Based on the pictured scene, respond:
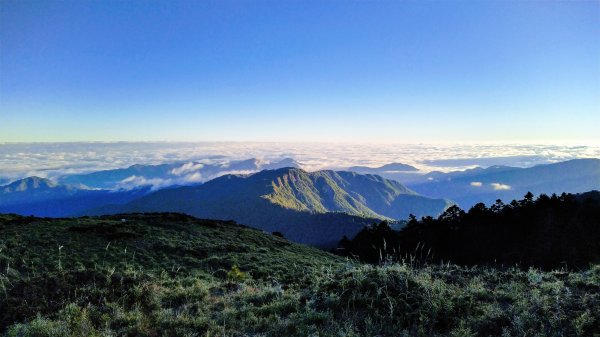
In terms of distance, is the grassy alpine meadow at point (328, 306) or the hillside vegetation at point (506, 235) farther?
the hillside vegetation at point (506, 235)

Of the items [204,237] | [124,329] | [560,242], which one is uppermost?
[124,329]

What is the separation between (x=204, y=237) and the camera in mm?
47125

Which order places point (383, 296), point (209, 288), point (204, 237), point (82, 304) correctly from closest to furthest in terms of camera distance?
point (383, 296) < point (82, 304) < point (209, 288) < point (204, 237)

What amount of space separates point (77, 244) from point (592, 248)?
72445mm

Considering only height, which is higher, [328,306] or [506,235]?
[328,306]

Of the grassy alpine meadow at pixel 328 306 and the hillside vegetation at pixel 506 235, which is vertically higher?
the grassy alpine meadow at pixel 328 306

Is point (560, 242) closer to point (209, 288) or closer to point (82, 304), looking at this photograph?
point (209, 288)

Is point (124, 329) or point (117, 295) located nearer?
point (124, 329)

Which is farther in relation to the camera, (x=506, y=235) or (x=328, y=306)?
(x=506, y=235)

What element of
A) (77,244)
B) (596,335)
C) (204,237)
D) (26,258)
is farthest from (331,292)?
(204,237)

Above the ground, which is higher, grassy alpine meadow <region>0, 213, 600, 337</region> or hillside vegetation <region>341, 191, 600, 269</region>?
grassy alpine meadow <region>0, 213, 600, 337</region>

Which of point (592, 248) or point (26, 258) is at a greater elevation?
point (26, 258)

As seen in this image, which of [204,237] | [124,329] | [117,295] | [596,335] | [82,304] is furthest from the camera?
[204,237]

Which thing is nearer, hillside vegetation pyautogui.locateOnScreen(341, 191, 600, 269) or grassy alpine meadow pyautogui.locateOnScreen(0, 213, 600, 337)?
grassy alpine meadow pyautogui.locateOnScreen(0, 213, 600, 337)
